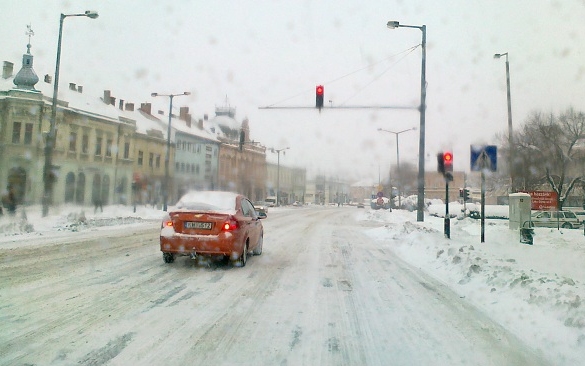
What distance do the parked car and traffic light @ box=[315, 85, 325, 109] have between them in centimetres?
1724

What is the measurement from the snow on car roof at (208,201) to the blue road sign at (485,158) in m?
7.08

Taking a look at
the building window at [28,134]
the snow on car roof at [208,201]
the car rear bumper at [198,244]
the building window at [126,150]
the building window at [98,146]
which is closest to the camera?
the car rear bumper at [198,244]

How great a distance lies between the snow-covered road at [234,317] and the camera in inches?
162

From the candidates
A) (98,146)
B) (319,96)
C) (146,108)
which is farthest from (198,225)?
(146,108)

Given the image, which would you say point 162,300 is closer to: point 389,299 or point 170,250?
point 170,250

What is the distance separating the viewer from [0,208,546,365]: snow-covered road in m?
4.12

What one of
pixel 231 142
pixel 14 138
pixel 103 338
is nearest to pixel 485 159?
pixel 103 338

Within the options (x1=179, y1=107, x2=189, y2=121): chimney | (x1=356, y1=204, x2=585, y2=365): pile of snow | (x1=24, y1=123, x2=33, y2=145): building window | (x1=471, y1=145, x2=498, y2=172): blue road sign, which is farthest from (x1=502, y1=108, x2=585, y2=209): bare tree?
(x1=179, y1=107, x2=189, y2=121): chimney

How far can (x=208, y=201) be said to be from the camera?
9.20m

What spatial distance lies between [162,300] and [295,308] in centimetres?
182

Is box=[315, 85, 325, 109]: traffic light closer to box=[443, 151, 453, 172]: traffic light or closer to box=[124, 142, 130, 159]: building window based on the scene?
box=[443, 151, 453, 172]: traffic light

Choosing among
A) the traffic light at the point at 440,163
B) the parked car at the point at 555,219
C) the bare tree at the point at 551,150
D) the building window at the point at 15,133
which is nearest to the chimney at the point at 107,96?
the building window at the point at 15,133

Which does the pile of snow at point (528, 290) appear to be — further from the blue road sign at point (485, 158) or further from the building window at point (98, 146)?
the building window at point (98, 146)

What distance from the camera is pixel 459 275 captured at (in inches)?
332
